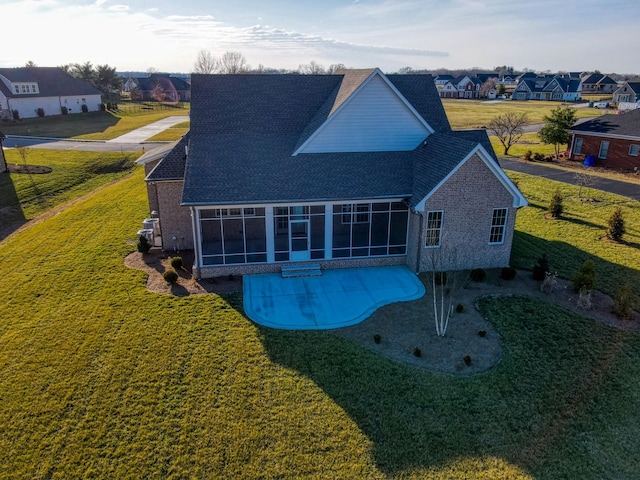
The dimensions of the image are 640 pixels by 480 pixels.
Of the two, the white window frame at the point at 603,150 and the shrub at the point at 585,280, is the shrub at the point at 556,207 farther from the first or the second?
the white window frame at the point at 603,150

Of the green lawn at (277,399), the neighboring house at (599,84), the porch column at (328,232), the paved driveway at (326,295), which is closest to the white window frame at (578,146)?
the paved driveway at (326,295)

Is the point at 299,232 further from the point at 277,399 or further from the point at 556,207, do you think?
the point at 556,207

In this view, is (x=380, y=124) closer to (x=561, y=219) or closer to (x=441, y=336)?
(x=441, y=336)

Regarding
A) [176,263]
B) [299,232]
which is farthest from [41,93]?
[299,232]

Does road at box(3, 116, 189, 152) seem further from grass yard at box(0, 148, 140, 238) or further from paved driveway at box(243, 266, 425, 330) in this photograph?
paved driveway at box(243, 266, 425, 330)

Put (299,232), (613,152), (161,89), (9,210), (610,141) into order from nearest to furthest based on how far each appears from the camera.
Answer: (299,232) → (9,210) → (613,152) → (610,141) → (161,89)
